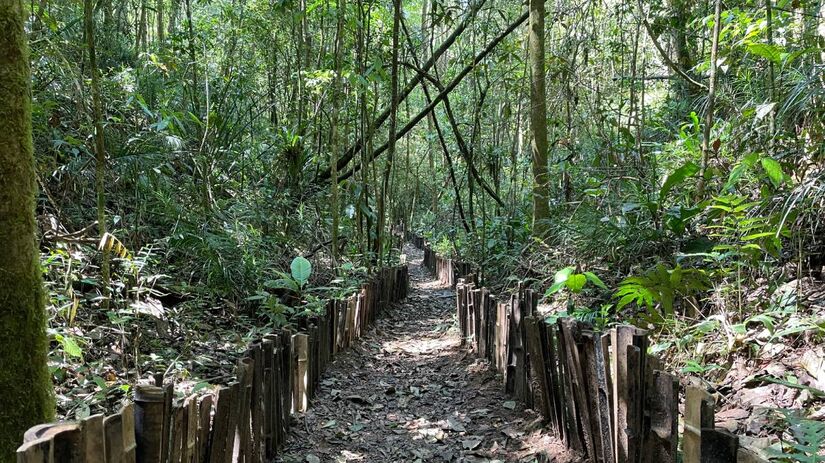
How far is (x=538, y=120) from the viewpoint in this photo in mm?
7238

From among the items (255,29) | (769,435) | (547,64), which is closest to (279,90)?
(255,29)

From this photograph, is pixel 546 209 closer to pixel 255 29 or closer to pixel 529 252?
pixel 529 252

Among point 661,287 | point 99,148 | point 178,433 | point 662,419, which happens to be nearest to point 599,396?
point 662,419

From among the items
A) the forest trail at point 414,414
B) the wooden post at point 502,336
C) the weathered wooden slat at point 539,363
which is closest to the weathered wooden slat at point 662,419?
the forest trail at point 414,414

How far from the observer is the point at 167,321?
4.80 m

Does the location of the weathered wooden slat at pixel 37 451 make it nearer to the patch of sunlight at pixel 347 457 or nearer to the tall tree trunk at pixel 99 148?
the patch of sunlight at pixel 347 457

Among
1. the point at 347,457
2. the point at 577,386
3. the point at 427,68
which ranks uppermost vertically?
the point at 427,68

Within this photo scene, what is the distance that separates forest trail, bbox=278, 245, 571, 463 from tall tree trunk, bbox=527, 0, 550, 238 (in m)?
2.04

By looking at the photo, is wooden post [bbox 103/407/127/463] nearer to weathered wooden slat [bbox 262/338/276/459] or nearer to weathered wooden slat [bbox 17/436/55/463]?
weathered wooden slat [bbox 17/436/55/463]

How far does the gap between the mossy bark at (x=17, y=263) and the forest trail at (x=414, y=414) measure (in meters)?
1.55

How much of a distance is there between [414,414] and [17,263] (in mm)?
2918

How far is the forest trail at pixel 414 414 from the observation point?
341 centimetres

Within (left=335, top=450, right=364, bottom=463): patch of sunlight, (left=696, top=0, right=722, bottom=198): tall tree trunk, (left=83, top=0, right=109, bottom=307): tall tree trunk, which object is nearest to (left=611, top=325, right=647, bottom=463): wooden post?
(left=335, top=450, right=364, bottom=463): patch of sunlight

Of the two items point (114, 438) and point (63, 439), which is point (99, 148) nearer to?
point (114, 438)
